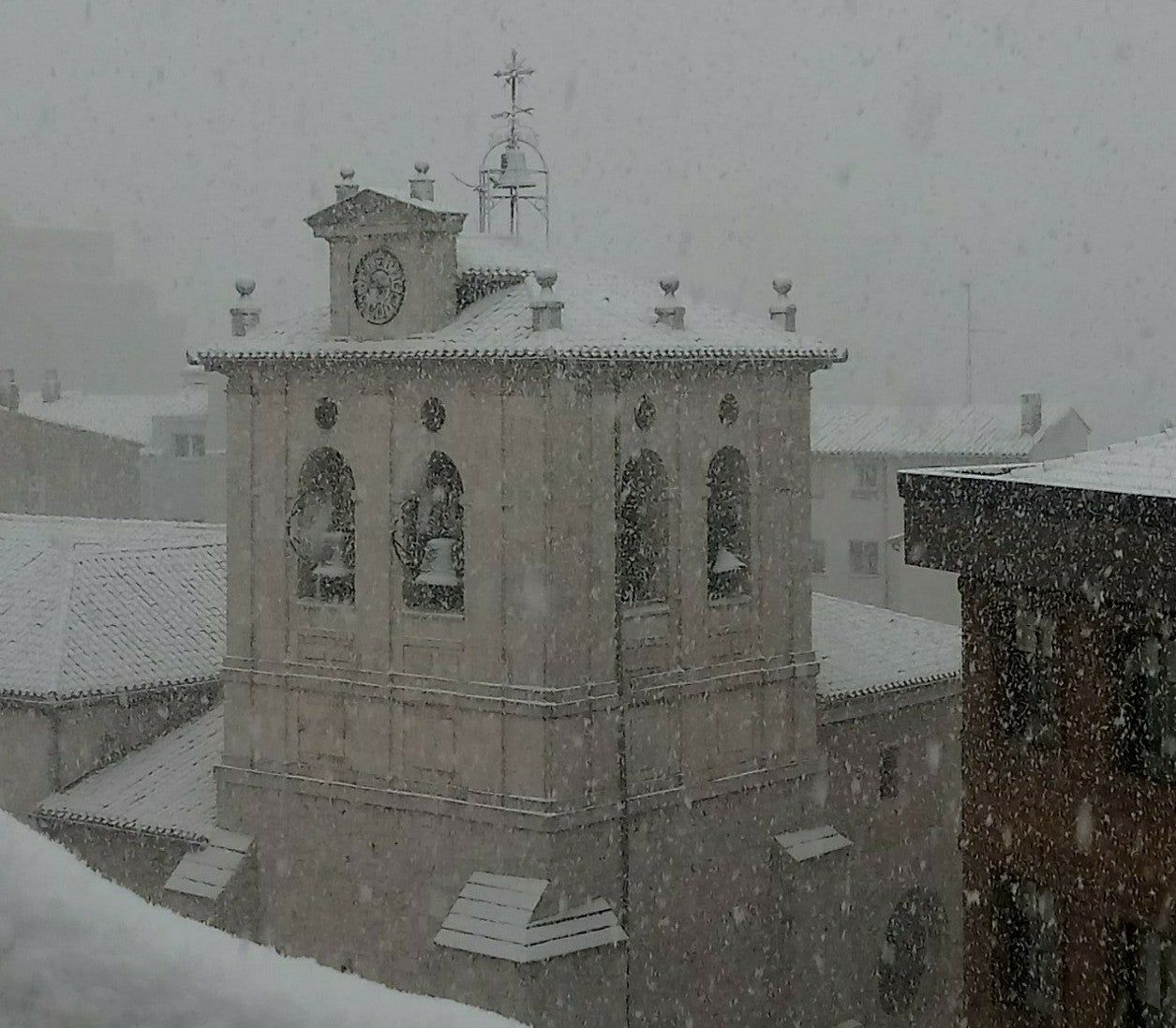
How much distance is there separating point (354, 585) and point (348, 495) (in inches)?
39.7

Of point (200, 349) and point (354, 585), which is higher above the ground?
point (200, 349)

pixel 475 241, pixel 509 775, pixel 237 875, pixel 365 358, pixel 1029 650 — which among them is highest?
pixel 475 241

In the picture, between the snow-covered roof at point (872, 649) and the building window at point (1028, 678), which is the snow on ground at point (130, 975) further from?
the snow-covered roof at point (872, 649)

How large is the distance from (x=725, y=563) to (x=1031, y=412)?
2949 cm

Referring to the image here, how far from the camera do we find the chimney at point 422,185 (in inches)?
833

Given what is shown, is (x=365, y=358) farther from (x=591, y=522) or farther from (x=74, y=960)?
(x=74, y=960)

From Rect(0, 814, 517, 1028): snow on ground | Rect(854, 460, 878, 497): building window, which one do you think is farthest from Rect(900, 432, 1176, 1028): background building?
Rect(854, 460, 878, 497): building window

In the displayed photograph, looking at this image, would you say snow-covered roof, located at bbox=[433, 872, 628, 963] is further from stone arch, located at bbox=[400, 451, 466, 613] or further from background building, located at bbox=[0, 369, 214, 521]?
background building, located at bbox=[0, 369, 214, 521]

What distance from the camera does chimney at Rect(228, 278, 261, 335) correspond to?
22.3m

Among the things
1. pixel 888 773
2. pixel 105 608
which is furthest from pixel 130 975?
pixel 105 608

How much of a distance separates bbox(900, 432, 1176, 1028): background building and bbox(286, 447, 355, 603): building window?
8.01 meters

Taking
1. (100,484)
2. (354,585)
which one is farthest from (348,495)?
(100,484)

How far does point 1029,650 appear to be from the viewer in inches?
570

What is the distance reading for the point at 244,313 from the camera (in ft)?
73.2
